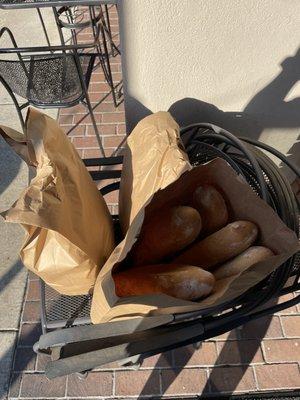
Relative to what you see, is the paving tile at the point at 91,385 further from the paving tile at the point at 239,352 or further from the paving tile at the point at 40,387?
the paving tile at the point at 239,352

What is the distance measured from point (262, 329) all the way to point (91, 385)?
87cm

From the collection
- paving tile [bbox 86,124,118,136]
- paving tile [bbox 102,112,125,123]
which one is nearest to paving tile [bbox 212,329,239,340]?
paving tile [bbox 86,124,118,136]

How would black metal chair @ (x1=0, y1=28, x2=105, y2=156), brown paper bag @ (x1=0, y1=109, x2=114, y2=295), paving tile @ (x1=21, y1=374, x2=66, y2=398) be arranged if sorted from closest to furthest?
brown paper bag @ (x1=0, y1=109, x2=114, y2=295) < paving tile @ (x1=21, y1=374, x2=66, y2=398) < black metal chair @ (x1=0, y1=28, x2=105, y2=156)

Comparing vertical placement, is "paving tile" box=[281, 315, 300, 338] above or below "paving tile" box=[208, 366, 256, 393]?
above

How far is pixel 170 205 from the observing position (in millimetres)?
1272

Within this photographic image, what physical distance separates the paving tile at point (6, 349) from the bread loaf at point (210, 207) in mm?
1173

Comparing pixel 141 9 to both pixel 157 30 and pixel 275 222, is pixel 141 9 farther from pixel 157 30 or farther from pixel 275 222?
pixel 275 222

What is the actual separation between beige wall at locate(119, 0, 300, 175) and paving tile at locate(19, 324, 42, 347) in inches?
43.8

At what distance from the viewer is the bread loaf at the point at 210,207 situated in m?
1.17

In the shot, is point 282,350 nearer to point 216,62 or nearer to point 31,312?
point 31,312

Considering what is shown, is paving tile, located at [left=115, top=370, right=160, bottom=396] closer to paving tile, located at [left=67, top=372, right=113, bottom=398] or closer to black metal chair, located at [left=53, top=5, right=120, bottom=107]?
paving tile, located at [left=67, top=372, right=113, bottom=398]

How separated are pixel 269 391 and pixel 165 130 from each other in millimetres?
1303

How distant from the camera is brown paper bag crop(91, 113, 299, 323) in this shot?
0.93m

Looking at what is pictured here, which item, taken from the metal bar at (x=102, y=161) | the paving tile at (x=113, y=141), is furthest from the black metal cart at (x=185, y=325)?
the paving tile at (x=113, y=141)
